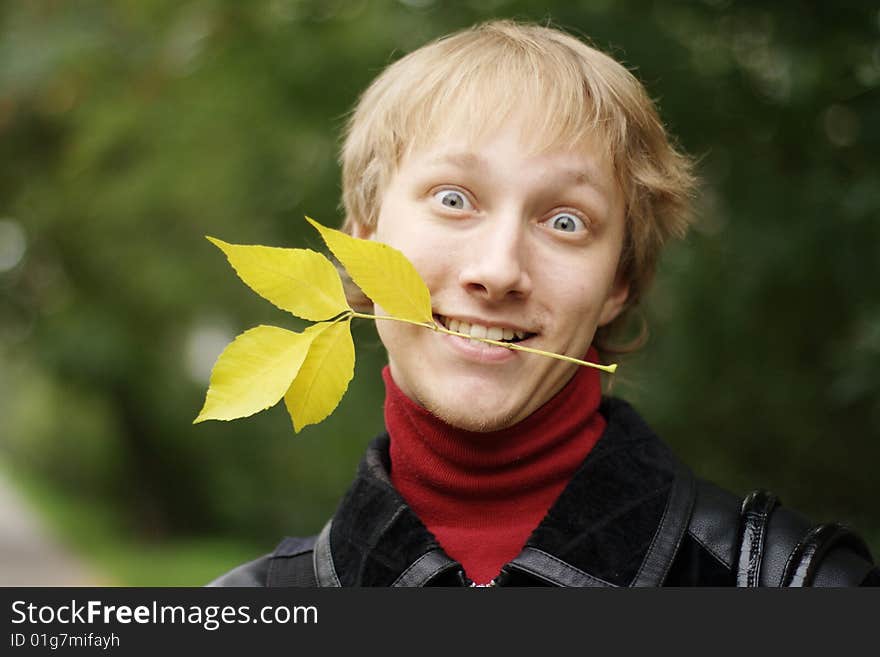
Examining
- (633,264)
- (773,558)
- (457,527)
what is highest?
(633,264)

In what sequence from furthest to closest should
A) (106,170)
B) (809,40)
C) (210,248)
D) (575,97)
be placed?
(210,248) < (106,170) < (809,40) < (575,97)

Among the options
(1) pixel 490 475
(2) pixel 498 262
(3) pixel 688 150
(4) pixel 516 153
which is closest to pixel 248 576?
(1) pixel 490 475

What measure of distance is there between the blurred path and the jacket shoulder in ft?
30.6

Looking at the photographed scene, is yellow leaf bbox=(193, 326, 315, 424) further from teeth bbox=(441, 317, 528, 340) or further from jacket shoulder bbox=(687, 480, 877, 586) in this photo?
jacket shoulder bbox=(687, 480, 877, 586)

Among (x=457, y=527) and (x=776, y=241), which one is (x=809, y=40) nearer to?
(x=776, y=241)

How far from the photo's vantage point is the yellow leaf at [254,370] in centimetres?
151

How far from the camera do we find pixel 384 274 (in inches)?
62.1

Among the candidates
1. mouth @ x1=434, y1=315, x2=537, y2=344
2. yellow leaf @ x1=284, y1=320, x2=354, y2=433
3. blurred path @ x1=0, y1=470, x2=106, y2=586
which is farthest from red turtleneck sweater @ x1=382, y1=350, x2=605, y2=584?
blurred path @ x1=0, y1=470, x2=106, y2=586

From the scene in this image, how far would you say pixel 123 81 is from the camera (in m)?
4.80

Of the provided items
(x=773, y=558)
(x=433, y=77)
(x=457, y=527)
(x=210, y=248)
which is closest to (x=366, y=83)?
(x=433, y=77)

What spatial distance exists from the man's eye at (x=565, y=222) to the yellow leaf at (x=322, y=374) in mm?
396

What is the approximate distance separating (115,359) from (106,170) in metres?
4.38

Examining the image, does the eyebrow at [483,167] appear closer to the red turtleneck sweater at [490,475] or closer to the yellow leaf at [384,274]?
the yellow leaf at [384,274]

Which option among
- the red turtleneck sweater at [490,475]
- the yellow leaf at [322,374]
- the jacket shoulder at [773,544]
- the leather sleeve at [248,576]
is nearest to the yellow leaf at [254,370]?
the yellow leaf at [322,374]
